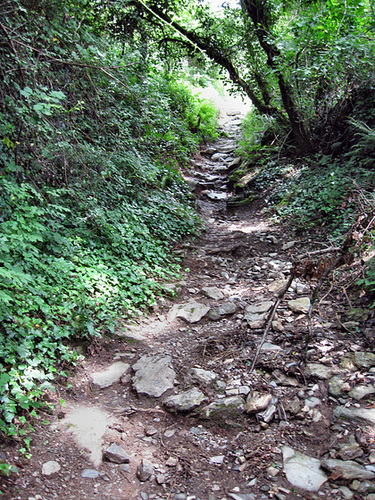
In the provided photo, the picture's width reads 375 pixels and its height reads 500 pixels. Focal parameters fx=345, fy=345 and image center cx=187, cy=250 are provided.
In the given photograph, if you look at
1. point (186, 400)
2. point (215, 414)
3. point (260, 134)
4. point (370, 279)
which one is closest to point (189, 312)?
point (186, 400)

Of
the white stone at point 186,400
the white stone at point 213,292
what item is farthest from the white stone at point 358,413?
the white stone at point 213,292

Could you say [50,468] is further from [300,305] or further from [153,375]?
[300,305]

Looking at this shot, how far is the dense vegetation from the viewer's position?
10.8 feet

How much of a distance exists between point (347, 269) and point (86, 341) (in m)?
3.29

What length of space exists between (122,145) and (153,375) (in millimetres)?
4154

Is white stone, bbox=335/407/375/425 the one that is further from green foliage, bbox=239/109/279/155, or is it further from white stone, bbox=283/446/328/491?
green foliage, bbox=239/109/279/155

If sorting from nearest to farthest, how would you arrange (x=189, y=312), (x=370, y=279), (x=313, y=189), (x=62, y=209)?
(x=370, y=279) < (x=62, y=209) < (x=189, y=312) < (x=313, y=189)

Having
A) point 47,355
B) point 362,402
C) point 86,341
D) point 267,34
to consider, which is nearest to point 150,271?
point 86,341

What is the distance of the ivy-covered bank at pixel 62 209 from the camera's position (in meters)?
2.90

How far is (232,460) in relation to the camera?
2.49 m

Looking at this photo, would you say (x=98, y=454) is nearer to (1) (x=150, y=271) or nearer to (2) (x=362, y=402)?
(2) (x=362, y=402)

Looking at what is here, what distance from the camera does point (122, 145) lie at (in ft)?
19.8

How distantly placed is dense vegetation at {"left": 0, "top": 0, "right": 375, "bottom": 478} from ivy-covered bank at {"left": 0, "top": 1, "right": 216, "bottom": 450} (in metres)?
0.02

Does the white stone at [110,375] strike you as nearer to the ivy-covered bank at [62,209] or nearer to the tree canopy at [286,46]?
the ivy-covered bank at [62,209]
